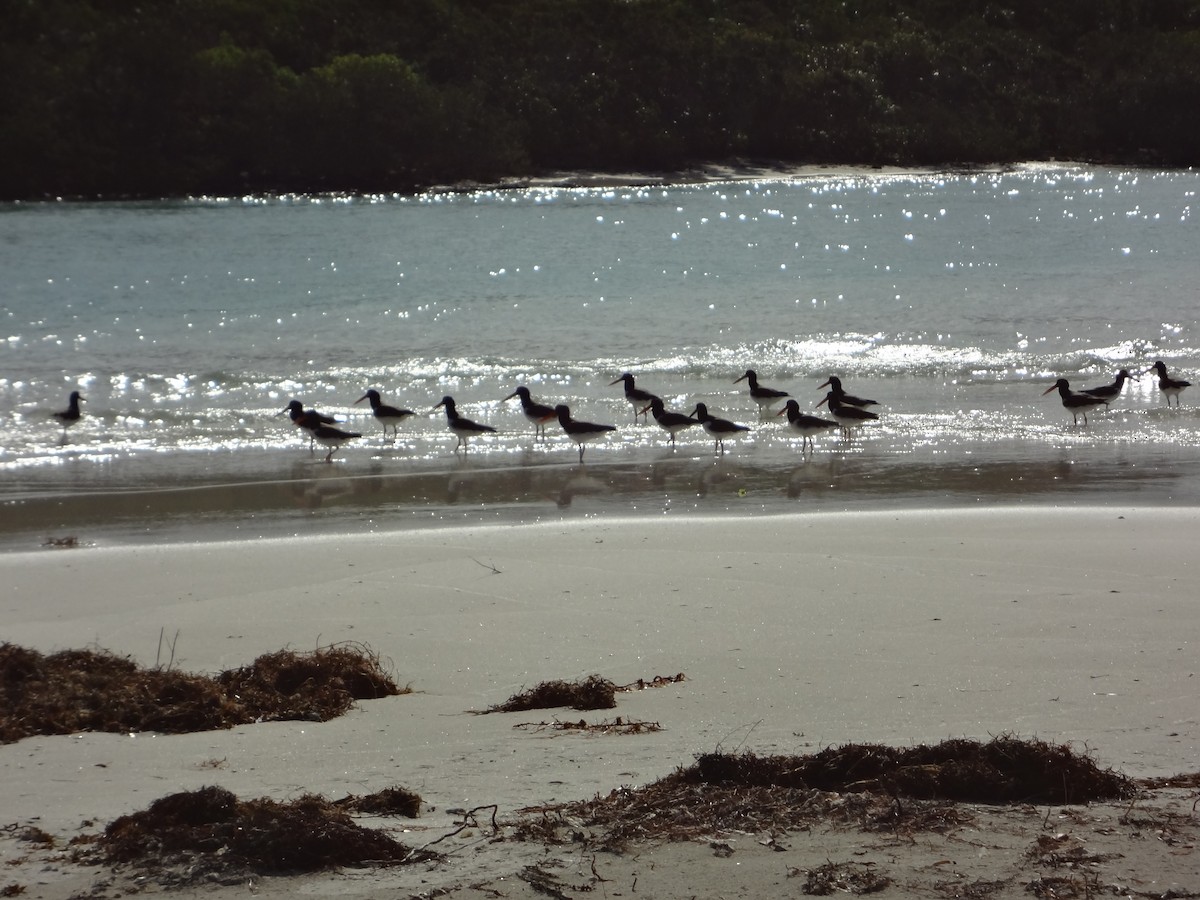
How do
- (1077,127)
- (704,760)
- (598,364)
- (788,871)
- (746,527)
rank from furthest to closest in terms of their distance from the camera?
(1077,127)
(598,364)
(746,527)
(704,760)
(788,871)

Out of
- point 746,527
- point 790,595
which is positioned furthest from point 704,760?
point 746,527

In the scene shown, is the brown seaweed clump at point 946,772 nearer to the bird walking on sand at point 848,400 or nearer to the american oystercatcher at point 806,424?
the american oystercatcher at point 806,424

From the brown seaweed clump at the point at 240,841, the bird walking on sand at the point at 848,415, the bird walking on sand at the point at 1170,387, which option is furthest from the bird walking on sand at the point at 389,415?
the brown seaweed clump at the point at 240,841

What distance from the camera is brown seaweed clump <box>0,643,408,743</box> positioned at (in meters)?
5.51

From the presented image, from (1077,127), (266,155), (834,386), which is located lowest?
(834,386)

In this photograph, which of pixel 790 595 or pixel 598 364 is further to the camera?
pixel 598 364

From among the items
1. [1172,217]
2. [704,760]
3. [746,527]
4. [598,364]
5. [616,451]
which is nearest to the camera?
[704,760]

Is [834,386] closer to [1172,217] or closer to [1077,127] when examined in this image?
[1172,217]

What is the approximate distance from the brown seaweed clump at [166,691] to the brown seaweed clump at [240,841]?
1276 millimetres

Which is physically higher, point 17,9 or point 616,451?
point 17,9

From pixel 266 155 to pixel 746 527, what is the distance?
60433 millimetres

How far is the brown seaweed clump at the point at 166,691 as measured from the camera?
18.1 feet

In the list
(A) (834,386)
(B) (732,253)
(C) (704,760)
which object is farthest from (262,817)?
(B) (732,253)

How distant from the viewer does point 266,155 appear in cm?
6612
